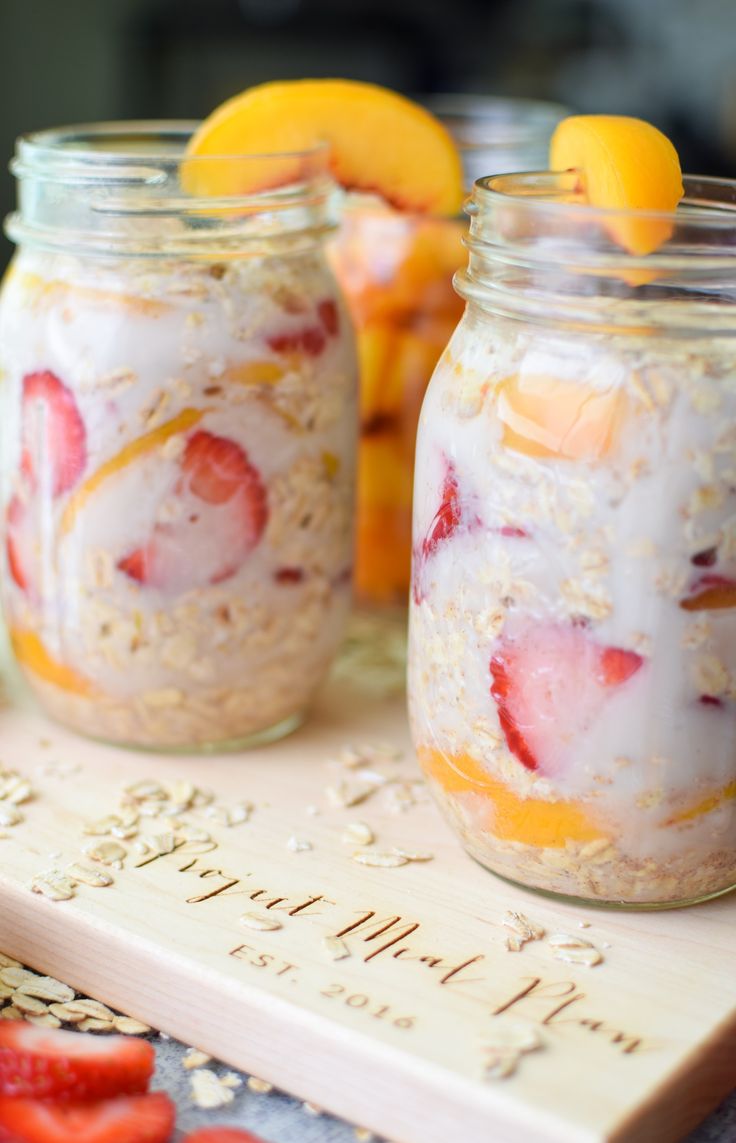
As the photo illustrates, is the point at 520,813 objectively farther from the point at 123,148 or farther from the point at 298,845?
the point at 123,148

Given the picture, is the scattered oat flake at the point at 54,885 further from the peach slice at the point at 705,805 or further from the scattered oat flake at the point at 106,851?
the peach slice at the point at 705,805

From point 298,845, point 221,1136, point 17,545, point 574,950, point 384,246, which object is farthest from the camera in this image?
point 384,246

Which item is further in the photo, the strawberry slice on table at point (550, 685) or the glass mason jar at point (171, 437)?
the glass mason jar at point (171, 437)

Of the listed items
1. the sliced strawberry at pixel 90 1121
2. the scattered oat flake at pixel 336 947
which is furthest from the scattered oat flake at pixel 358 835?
the sliced strawberry at pixel 90 1121

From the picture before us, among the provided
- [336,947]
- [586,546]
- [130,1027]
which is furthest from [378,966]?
[586,546]

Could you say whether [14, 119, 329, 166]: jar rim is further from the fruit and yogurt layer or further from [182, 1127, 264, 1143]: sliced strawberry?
[182, 1127, 264, 1143]: sliced strawberry

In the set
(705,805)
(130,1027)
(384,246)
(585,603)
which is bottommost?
(130,1027)

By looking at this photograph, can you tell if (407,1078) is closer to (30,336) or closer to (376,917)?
(376,917)
